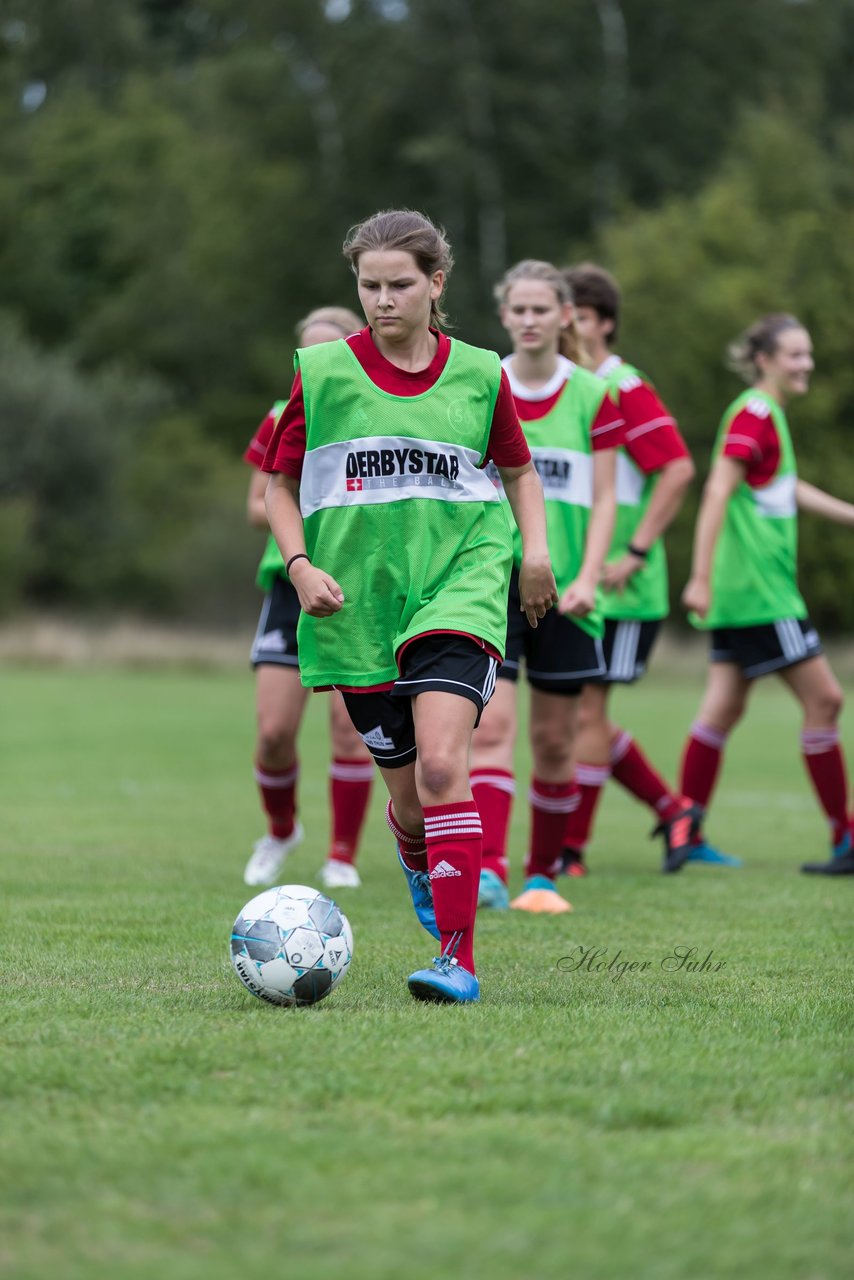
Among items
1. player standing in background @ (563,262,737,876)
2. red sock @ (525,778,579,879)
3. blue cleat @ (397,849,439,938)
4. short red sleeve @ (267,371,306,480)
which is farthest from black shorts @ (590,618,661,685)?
short red sleeve @ (267,371,306,480)

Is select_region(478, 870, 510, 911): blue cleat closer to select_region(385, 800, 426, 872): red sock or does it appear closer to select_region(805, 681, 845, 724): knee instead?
select_region(385, 800, 426, 872): red sock

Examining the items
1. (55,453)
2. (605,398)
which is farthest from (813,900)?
(55,453)

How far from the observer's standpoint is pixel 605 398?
6.77 m

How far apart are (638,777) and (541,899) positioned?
199cm

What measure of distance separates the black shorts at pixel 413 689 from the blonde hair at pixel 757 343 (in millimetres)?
3993

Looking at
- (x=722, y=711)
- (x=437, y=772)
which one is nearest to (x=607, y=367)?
(x=722, y=711)

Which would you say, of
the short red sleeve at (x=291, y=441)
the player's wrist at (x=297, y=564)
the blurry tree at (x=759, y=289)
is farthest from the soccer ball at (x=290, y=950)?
the blurry tree at (x=759, y=289)

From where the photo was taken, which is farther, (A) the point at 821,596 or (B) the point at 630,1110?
(A) the point at 821,596

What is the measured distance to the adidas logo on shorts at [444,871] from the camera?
437 centimetres

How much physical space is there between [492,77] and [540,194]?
3.25 metres

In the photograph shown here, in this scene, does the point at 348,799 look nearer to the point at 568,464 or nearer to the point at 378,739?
the point at 568,464

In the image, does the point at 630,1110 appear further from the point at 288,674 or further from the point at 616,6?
the point at 616,6

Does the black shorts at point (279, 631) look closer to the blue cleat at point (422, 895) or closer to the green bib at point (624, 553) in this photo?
the green bib at point (624, 553)

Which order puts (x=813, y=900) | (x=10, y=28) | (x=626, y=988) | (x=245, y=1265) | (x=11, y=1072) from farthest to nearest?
1. (x=10, y=28)
2. (x=813, y=900)
3. (x=626, y=988)
4. (x=11, y=1072)
5. (x=245, y=1265)
